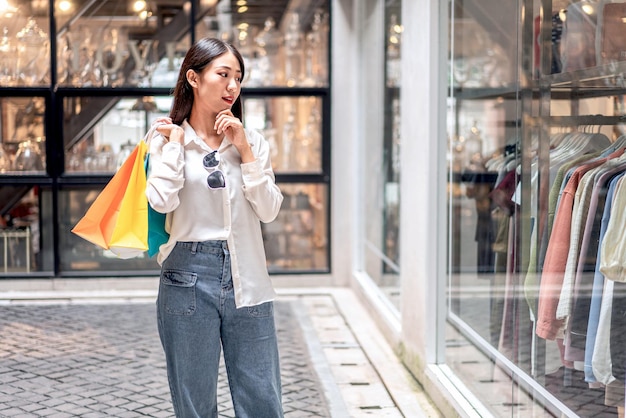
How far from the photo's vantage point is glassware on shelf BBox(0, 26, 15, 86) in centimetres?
927

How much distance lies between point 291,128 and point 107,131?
5.95 ft

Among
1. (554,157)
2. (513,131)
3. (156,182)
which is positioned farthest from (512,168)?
(156,182)

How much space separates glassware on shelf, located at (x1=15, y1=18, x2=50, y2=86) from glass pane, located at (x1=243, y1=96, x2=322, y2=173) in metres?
1.98

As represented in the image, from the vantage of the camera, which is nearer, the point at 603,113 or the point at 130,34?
the point at 603,113

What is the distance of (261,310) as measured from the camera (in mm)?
3572

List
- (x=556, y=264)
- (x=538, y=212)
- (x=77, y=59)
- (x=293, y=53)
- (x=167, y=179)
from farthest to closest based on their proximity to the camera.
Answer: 1. (x=293, y=53)
2. (x=77, y=59)
3. (x=538, y=212)
4. (x=556, y=264)
5. (x=167, y=179)

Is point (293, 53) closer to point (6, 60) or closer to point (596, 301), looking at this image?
point (6, 60)

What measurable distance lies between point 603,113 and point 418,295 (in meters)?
2.47

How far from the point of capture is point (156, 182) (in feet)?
11.3

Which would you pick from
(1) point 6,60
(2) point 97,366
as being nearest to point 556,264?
(2) point 97,366

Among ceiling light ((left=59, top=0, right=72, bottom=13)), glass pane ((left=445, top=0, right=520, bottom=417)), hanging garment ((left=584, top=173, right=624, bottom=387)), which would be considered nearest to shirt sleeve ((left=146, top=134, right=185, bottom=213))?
hanging garment ((left=584, top=173, right=624, bottom=387))

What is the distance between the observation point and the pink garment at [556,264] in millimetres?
3859

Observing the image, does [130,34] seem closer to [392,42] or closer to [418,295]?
[392,42]

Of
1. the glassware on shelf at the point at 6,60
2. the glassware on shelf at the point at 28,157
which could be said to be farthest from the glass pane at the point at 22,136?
the glassware on shelf at the point at 6,60
